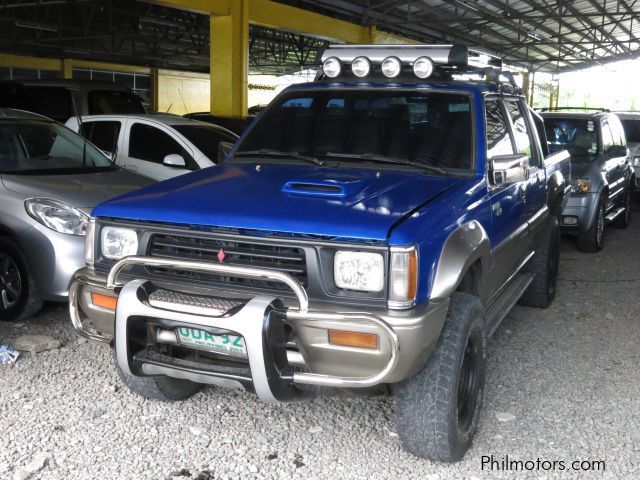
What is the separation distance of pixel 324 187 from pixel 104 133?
5326 mm

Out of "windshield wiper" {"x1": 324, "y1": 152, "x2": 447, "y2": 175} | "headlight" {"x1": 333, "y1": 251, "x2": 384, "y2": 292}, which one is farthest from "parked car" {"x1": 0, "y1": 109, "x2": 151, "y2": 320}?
"headlight" {"x1": 333, "y1": 251, "x2": 384, "y2": 292}

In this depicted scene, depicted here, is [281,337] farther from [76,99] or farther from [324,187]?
[76,99]

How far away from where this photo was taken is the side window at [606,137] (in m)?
8.38

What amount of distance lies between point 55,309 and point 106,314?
2.44 m

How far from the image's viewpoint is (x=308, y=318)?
106 inches

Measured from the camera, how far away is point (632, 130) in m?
13.0

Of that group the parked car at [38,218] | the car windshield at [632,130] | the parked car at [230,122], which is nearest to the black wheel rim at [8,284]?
the parked car at [38,218]

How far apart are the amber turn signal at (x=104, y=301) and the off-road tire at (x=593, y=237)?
20.0ft

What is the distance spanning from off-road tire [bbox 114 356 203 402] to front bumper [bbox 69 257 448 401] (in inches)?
26.4

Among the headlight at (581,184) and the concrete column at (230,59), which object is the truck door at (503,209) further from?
the concrete column at (230,59)

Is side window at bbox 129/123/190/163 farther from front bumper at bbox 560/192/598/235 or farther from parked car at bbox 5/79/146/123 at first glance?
front bumper at bbox 560/192/598/235

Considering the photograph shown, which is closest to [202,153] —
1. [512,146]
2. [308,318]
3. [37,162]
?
[37,162]

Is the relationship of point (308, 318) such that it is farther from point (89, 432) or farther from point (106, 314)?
point (89, 432)

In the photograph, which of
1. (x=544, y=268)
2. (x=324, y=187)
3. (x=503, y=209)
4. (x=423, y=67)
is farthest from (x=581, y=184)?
(x=324, y=187)
